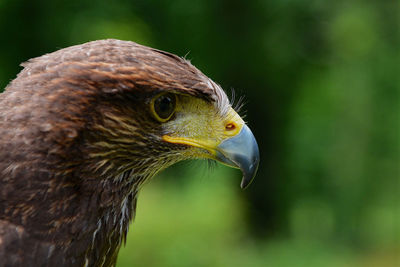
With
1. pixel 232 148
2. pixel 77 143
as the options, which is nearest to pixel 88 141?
pixel 77 143

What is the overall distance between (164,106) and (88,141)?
0.31 m

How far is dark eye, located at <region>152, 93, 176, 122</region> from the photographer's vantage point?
2.60m

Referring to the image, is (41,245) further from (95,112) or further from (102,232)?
(95,112)

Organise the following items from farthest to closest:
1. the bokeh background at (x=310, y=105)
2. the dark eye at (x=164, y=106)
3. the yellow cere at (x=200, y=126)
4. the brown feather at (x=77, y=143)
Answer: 1. the bokeh background at (x=310, y=105)
2. the yellow cere at (x=200, y=126)
3. the dark eye at (x=164, y=106)
4. the brown feather at (x=77, y=143)

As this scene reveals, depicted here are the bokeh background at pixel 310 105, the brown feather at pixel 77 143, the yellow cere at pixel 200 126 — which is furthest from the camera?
the bokeh background at pixel 310 105

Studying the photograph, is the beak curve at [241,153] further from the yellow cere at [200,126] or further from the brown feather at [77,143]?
the brown feather at [77,143]

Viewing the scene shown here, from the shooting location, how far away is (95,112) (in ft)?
8.24

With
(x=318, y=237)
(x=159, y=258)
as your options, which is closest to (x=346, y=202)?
(x=318, y=237)

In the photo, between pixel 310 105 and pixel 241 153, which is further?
pixel 310 105

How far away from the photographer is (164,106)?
103 inches

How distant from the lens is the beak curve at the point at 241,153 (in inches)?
109

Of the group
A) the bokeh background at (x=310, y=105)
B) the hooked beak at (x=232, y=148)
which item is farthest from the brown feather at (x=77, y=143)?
the bokeh background at (x=310, y=105)

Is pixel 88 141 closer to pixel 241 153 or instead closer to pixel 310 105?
pixel 241 153

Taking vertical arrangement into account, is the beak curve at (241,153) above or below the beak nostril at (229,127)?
below
